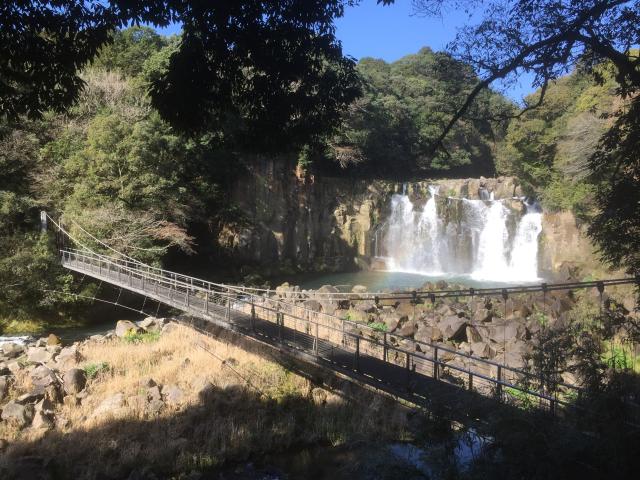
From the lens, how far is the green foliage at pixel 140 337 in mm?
11529

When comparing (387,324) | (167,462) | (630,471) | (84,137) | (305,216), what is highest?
(84,137)

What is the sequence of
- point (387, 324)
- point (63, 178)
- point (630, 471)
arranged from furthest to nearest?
point (63, 178) → point (387, 324) → point (630, 471)

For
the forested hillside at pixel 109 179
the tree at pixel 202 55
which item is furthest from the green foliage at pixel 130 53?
the tree at pixel 202 55

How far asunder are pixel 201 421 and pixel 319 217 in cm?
1936

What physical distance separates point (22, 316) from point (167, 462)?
10650mm

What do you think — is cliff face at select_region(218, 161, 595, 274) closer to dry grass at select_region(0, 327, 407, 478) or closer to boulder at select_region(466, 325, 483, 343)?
boulder at select_region(466, 325, 483, 343)

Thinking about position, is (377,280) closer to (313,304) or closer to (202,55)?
(313,304)

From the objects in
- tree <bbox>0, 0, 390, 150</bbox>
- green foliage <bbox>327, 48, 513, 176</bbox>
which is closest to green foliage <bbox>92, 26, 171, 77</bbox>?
green foliage <bbox>327, 48, 513, 176</bbox>

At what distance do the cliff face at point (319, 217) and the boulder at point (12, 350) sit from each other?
11360 mm

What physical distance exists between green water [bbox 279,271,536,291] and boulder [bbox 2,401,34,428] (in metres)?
13.0

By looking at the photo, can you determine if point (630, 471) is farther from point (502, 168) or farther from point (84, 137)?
point (502, 168)

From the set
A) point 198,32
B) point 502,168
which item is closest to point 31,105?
point 198,32

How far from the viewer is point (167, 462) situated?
6.71 metres

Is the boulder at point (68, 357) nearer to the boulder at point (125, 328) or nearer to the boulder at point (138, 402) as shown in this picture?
the boulder at point (125, 328)
